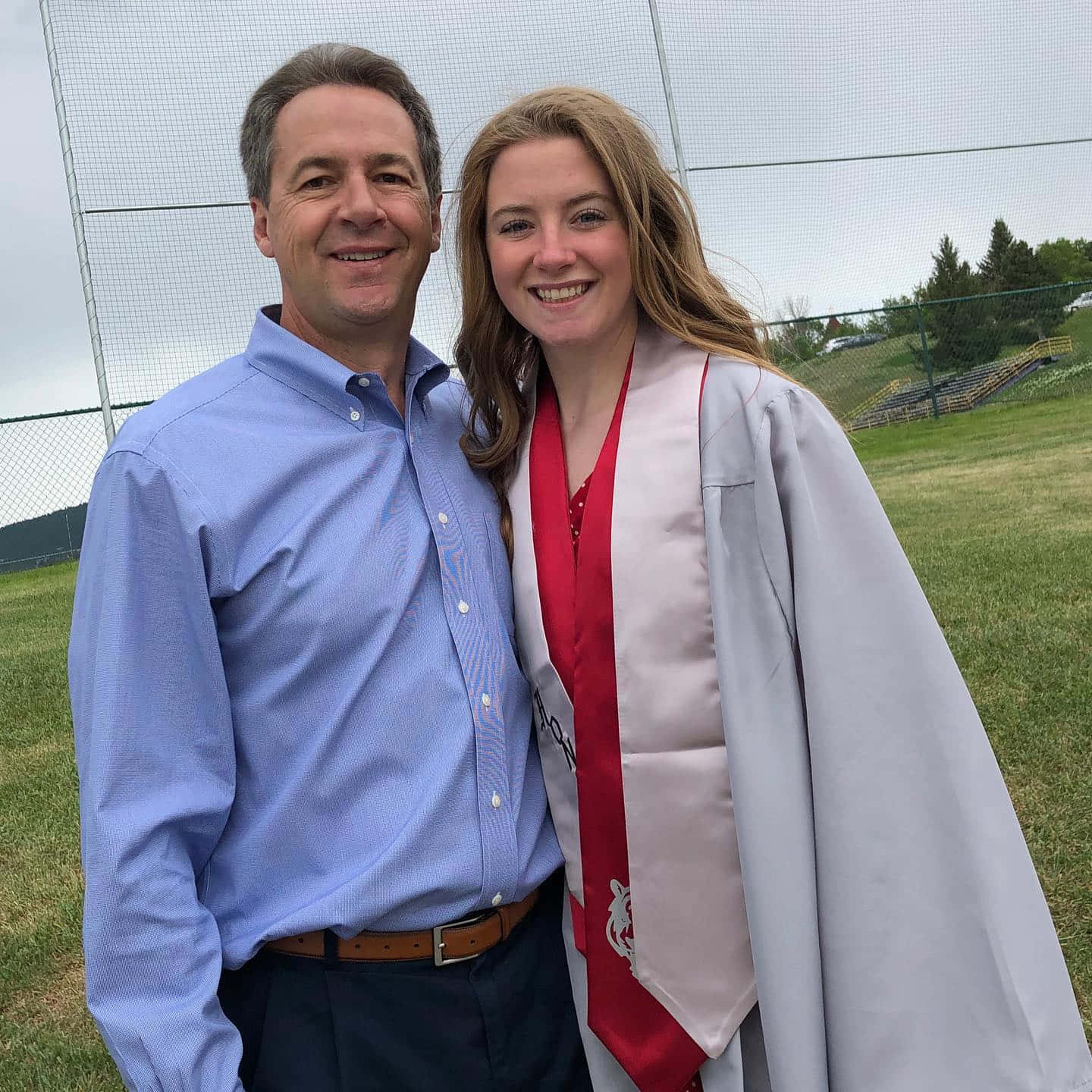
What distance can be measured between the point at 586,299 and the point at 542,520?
1.08 feet

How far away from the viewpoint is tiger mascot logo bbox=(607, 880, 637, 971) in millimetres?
1589

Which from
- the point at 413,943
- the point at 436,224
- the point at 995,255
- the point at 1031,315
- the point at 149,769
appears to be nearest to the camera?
the point at 149,769

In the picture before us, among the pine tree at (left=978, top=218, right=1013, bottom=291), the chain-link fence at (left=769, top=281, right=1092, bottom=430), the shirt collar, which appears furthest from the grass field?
the pine tree at (left=978, top=218, right=1013, bottom=291)

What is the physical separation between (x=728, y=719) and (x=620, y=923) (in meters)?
0.35

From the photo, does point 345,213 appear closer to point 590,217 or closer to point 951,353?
point 590,217

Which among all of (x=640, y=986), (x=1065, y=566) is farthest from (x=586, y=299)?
(x=1065, y=566)

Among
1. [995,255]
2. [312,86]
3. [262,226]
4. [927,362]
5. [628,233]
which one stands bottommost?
[927,362]

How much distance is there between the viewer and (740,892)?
151 centimetres

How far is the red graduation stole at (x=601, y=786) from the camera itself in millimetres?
1562

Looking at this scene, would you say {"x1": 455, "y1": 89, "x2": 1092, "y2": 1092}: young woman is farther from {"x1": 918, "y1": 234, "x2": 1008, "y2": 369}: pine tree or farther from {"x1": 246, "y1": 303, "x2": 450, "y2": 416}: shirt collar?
{"x1": 918, "y1": 234, "x2": 1008, "y2": 369}: pine tree

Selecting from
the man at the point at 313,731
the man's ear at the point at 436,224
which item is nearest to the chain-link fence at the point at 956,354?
the man's ear at the point at 436,224

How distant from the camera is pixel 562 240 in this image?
1722mm

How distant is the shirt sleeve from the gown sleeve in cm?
71

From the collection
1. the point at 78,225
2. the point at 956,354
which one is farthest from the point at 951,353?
the point at 78,225
